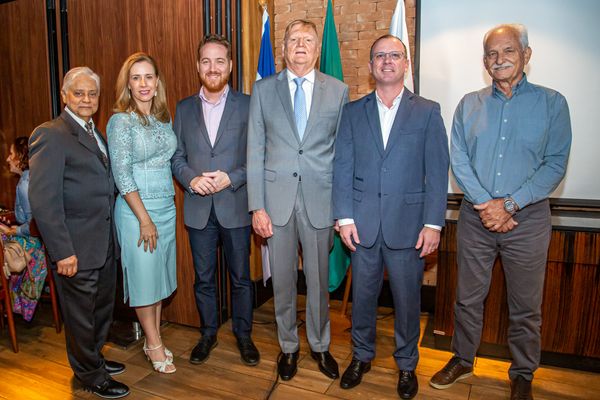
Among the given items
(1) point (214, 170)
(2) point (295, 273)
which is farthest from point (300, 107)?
(2) point (295, 273)

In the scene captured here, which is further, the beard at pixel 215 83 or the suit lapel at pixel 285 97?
the beard at pixel 215 83

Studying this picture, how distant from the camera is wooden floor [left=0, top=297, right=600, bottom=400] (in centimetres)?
253

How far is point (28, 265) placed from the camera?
10.8 feet

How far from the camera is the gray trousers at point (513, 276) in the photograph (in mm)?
2334

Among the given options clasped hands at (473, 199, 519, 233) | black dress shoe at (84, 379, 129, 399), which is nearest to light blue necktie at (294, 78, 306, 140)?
clasped hands at (473, 199, 519, 233)

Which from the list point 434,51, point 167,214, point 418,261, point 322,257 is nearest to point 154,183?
point 167,214

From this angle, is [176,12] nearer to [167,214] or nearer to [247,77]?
[247,77]

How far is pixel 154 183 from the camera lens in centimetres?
263

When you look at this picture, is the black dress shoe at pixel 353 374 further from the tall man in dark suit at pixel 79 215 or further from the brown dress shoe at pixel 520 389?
the tall man in dark suit at pixel 79 215

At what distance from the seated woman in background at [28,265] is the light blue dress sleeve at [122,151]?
1.20 m

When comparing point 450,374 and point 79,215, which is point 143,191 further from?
point 450,374

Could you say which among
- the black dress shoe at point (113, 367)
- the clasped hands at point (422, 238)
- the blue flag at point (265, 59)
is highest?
the blue flag at point (265, 59)

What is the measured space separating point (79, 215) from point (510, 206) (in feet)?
6.96

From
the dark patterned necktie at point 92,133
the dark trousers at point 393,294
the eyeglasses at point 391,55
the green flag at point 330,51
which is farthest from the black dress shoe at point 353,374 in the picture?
the green flag at point 330,51
